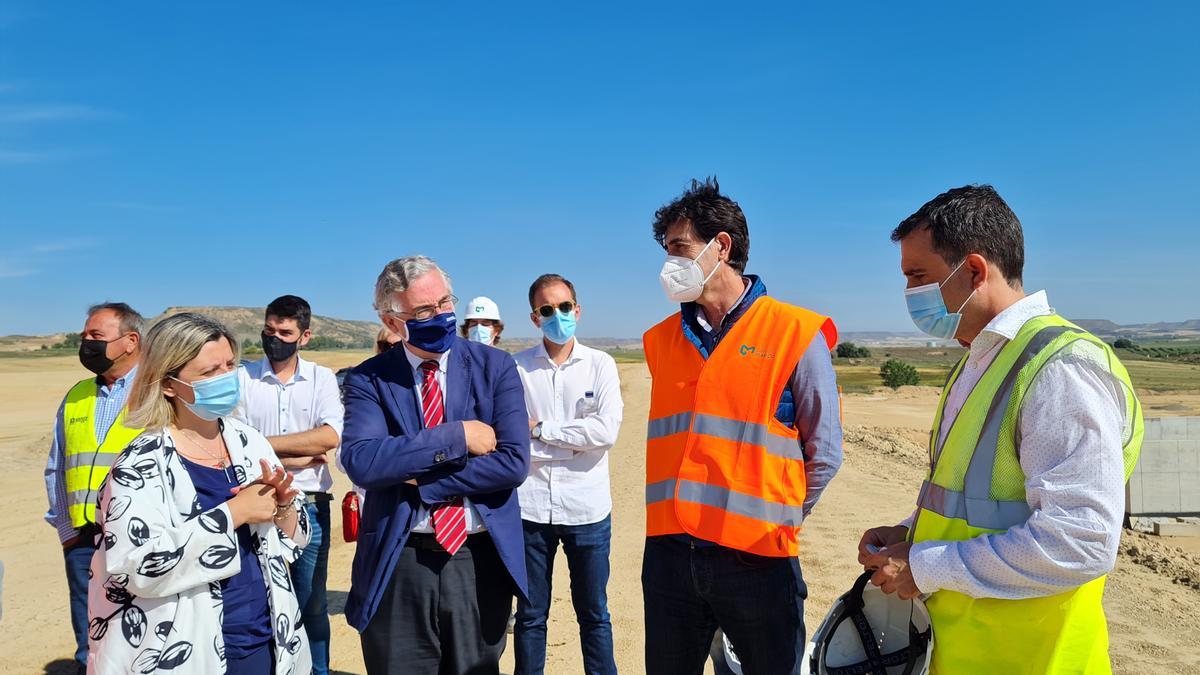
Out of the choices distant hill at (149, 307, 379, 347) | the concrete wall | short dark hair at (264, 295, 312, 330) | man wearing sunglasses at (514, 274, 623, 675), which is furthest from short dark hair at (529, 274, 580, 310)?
distant hill at (149, 307, 379, 347)

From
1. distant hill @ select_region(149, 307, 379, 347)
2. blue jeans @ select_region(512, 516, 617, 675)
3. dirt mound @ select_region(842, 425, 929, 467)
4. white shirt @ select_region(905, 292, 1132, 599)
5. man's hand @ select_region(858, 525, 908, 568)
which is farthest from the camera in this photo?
distant hill @ select_region(149, 307, 379, 347)

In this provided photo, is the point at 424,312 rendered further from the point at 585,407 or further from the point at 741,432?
the point at 585,407

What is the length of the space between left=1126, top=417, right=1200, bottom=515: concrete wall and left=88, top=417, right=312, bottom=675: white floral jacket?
10110 millimetres

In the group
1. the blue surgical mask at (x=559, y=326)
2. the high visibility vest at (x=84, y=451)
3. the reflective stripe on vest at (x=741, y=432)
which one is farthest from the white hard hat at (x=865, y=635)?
the high visibility vest at (x=84, y=451)

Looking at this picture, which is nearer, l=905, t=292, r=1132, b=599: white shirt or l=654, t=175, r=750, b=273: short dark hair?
l=905, t=292, r=1132, b=599: white shirt

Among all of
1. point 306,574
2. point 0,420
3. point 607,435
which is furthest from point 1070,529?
point 0,420

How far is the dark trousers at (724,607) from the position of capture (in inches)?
115

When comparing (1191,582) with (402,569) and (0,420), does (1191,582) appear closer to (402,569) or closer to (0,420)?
(402,569)

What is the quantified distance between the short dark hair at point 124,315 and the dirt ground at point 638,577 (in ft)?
8.29

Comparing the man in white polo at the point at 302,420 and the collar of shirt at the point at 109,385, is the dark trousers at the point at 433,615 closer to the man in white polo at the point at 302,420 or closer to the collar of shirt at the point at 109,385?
the man in white polo at the point at 302,420

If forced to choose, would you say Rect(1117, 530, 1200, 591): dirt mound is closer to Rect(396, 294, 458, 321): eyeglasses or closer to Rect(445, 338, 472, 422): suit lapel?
Rect(445, 338, 472, 422): suit lapel

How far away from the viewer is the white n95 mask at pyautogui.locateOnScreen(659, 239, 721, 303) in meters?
3.25

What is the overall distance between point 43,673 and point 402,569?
4.15m

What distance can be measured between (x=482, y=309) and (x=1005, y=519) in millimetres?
4716
